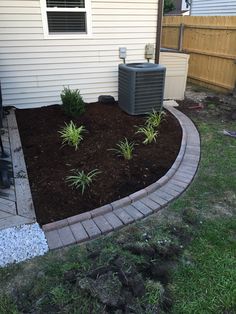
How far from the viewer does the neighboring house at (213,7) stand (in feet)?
33.2

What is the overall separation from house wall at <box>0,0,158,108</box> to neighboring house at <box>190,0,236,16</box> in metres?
6.50

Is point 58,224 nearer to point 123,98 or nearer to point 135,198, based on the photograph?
point 135,198

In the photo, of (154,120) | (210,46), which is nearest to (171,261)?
(154,120)

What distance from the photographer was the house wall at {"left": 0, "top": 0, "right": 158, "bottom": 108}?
465 cm

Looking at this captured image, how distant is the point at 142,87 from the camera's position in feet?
15.4

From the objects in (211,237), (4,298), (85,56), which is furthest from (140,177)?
(85,56)

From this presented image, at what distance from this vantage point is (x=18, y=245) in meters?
2.25

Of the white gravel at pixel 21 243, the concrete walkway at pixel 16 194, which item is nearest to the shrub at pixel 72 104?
the concrete walkway at pixel 16 194

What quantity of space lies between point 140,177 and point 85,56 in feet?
9.88

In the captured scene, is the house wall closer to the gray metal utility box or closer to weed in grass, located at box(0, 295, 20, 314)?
the gray metal utility box

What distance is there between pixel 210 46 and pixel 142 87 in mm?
3828

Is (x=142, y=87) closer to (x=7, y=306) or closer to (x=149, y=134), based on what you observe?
(x=149, y=134)

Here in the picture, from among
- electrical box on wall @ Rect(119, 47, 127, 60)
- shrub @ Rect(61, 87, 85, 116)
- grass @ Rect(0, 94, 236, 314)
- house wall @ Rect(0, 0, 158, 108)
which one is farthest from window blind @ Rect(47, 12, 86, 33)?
grass @ Rect(0, 94, 236, 314)

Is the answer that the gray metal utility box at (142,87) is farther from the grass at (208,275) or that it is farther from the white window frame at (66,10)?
the grass at (208,275)
